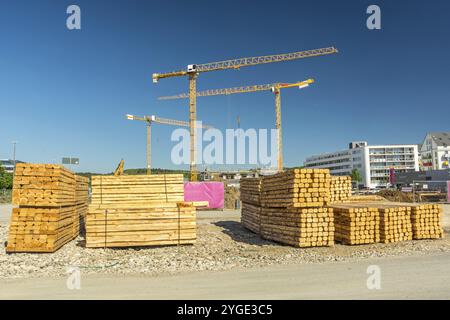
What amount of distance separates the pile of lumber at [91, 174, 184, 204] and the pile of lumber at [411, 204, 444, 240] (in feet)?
30.9

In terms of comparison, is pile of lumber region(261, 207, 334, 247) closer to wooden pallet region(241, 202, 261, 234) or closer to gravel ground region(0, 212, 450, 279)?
gravel ground region(0, 212, 450, 279)

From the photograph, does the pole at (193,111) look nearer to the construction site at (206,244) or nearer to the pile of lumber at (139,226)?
the construction site at (206,244)

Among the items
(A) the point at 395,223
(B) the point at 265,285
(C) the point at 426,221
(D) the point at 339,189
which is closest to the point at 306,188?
(A) the point at 395,223

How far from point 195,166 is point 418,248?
51.5 metres

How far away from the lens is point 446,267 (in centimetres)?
1004

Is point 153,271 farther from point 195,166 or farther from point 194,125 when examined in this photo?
point 194,125

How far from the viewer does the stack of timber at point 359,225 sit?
44.7ft

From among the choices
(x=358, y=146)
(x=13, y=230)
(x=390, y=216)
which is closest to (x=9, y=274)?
(x=13, y=230)

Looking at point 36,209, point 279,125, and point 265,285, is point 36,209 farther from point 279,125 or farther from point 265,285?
point 279,125

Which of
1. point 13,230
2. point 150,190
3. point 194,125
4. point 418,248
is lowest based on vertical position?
point 418,248

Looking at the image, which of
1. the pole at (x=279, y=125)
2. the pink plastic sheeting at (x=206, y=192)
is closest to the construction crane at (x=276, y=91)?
the pole at (x=279, y=125)

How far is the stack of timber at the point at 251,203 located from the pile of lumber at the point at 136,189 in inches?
148
